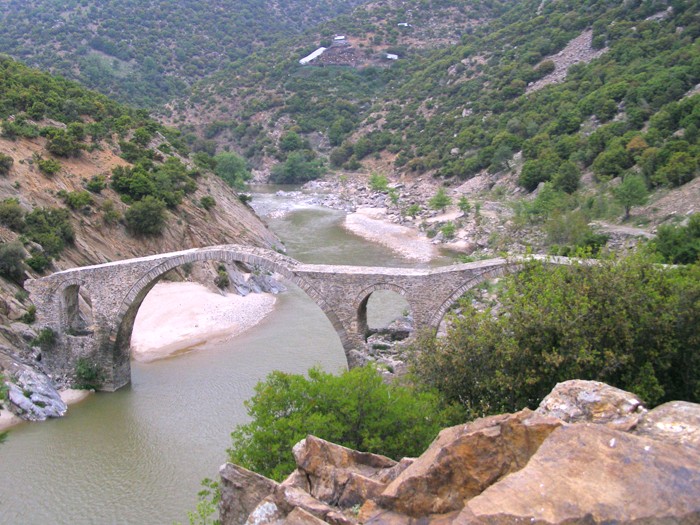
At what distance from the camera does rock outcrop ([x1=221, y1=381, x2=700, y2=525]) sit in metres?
5.96

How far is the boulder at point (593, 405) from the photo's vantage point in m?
7.79

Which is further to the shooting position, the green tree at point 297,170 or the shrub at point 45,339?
the green tree at point 297,170

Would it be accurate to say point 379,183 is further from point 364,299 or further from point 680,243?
point 364,299

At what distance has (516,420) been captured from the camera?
752 cm

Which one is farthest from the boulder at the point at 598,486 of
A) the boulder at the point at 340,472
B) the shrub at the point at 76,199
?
the shrub at the point at 76,199

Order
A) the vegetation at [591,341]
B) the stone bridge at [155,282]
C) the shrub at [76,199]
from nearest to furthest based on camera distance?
1. the vegetation at [591,341]
2. the stone bridge at [155,282]
3. the shrub at [76,199]

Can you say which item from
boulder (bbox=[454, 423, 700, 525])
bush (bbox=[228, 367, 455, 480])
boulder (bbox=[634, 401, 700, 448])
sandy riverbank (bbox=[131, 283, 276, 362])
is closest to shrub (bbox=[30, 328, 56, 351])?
sandy riverbank (bbox=[131, 283, 276, 362])

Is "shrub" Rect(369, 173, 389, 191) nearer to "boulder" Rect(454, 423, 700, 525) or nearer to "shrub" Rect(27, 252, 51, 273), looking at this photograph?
"shrub" Rect(27, 252, 51, 273)

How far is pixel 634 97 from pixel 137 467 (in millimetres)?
39776

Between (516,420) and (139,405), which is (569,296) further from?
(139,405)

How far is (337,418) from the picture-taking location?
41.9 feet

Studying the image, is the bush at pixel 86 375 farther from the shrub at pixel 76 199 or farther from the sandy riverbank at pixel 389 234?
the sandy riverbank at pixel 389 234

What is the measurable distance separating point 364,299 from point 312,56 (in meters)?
81.8

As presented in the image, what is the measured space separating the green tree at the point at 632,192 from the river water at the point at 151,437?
13591mm
